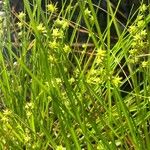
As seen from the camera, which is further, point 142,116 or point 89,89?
point 142,116

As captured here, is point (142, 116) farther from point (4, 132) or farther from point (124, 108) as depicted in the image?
point (4, 132)

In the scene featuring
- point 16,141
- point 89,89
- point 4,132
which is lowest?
point 16,141

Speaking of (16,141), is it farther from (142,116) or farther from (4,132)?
(142,116)

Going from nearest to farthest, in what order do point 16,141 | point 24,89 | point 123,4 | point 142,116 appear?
point 142,116 < point 16,141 < point 24,89 < point 123,4

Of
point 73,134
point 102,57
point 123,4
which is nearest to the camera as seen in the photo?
point 102,57

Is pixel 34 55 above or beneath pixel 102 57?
beneath

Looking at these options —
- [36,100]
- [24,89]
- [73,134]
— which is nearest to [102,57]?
A: [73,134]

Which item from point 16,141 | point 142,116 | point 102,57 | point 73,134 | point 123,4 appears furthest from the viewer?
point 123,4

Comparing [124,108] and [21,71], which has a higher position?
[124,108]

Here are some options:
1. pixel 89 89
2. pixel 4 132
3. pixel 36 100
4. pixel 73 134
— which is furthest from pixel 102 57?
pixel 36 100
